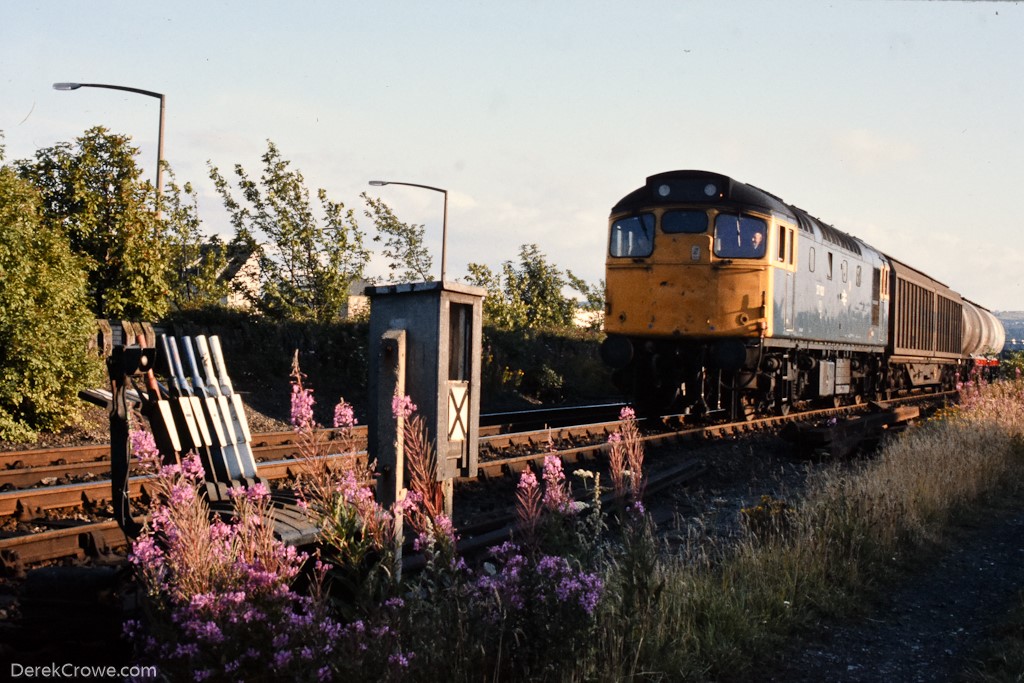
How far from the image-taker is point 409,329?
5531 millimetres

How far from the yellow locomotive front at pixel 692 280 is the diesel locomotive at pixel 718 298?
0.05ft

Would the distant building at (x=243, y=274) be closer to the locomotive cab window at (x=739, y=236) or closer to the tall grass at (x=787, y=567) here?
the locomotive cab window at (x=739, y=236)

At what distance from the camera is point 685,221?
51.2 feet

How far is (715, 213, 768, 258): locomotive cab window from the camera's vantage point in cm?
1516

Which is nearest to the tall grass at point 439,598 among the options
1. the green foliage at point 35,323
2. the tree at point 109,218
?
the green foliage at point 35,323

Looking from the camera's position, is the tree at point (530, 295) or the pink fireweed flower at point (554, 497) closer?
the pink fireweed flower at point (554, 497)

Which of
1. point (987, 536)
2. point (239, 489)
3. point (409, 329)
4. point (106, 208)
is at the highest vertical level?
point (106, 208)

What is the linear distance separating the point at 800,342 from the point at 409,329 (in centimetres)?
1247

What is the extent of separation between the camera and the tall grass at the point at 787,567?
496cm

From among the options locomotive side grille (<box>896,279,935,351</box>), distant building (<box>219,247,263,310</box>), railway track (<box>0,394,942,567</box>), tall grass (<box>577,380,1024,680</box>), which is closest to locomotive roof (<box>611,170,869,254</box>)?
railway track (<box>0,394,942,567</box>)

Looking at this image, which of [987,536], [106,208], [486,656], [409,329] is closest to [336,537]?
[486,656]

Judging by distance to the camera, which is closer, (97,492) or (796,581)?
(796,581)

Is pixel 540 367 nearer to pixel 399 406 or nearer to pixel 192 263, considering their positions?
pixel 192 263

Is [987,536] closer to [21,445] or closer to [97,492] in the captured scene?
[97,492]
